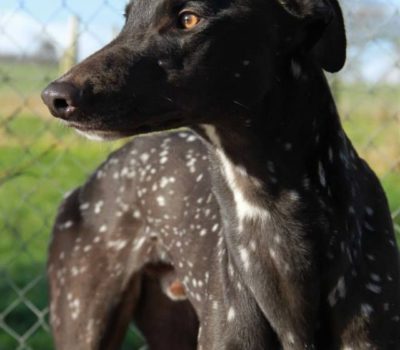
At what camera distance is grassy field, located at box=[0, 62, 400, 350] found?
16.5 feet

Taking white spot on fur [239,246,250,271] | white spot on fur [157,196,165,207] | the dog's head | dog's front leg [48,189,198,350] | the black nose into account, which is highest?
the black nose

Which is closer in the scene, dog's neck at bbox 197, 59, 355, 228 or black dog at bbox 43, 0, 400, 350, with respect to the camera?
black dog at bbox 43, 0, 400, 350

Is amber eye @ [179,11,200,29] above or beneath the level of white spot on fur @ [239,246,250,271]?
above

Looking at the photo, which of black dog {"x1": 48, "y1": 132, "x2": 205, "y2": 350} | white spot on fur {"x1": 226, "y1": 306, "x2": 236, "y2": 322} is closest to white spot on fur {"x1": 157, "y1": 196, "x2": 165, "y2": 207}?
black dog {"x1": 48, "y1": 132, "x2": 205, "y2": 350}

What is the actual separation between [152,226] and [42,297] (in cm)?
161

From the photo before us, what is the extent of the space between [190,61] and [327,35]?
43cm

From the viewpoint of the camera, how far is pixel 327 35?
3.08 meters

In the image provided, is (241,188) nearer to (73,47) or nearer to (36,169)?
(73,47)

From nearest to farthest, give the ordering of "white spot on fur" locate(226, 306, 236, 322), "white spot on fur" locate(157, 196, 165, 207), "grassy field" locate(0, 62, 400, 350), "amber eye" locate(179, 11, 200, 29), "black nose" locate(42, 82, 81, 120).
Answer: "black nose" locate(42, 82, 81, 120) → "amber eye" locate(179, 11, 200, 29) → "white spot on fur" locate(226, 306, 236, 322) → "white spot on fur" locate(157, 196, 165, 207) → "grassy field" locate(0, 62, 400, 350)

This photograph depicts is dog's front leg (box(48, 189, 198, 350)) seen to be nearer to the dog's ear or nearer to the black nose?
the dog's ear

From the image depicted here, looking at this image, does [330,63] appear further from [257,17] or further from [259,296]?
[259,296]

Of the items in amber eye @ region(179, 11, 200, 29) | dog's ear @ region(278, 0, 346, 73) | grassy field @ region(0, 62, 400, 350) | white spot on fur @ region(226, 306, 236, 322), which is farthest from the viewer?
grassy field @ region(0, 62, 400, 350)

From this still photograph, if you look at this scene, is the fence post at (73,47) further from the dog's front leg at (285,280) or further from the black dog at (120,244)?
the dog's front leg at (285,280)

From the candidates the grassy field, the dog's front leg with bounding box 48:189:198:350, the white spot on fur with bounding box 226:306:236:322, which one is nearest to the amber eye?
the white spot on fur with bounding box 226:306:236:322
